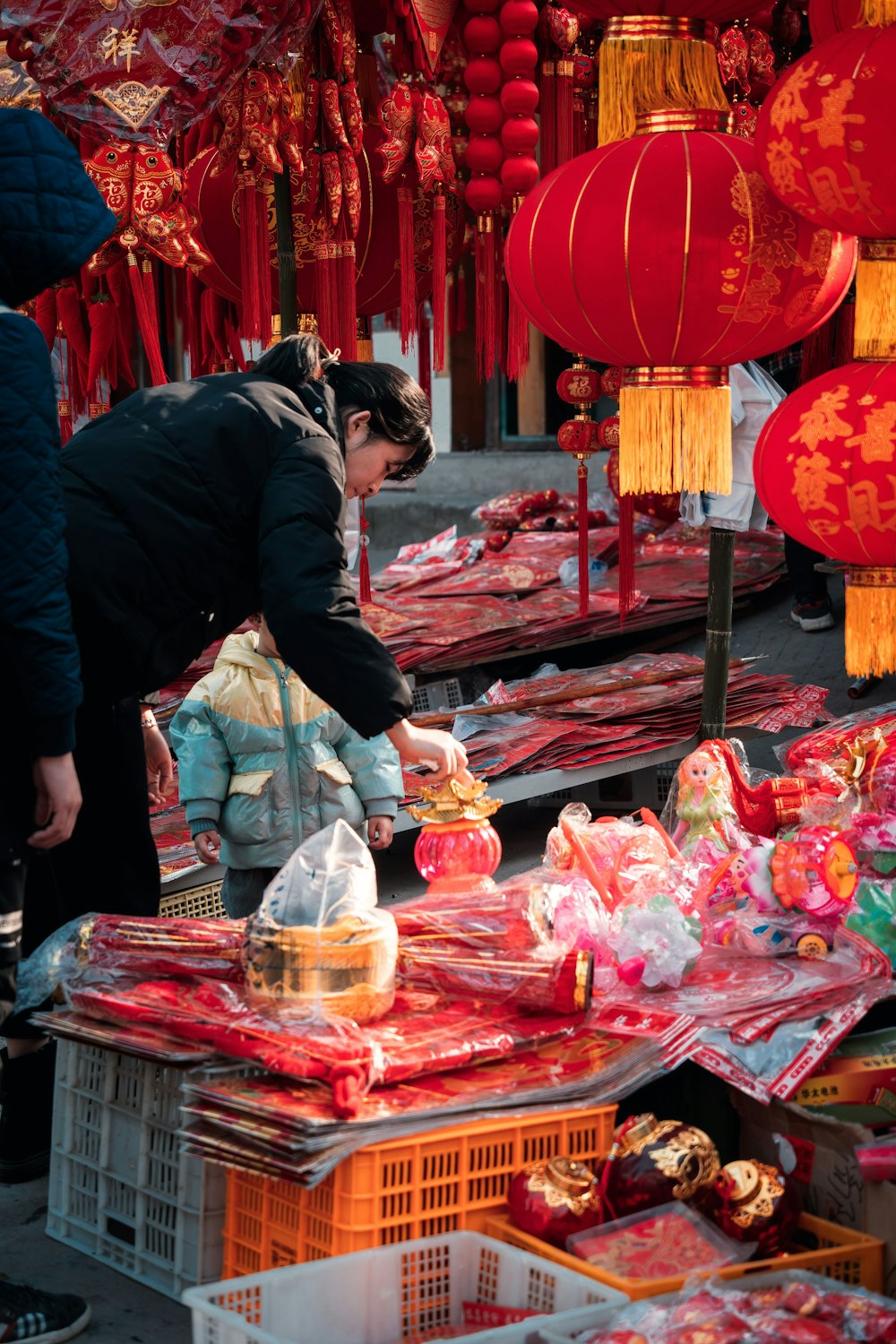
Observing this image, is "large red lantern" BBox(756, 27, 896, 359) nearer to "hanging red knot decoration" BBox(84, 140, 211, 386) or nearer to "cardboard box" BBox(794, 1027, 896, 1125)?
"cardboard box" BBox(794, 1027, 896, 1125)

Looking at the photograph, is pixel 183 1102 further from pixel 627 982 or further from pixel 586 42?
pixel 586 42

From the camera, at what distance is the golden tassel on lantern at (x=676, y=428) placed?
3.32m

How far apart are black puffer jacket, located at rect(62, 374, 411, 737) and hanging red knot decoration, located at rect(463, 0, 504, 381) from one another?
249 centimetres

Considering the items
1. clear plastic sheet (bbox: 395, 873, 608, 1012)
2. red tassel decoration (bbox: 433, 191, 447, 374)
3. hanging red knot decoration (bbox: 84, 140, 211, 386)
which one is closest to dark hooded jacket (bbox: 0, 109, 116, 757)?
clear plastic sheet (bbox: 395, 873, 608, 1012)

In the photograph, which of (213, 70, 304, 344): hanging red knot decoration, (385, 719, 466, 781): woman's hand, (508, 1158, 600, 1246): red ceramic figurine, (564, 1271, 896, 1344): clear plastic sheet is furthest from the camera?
(213, 70, 304, 344): hanging red knot decoration

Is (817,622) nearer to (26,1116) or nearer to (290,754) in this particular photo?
(290,754)

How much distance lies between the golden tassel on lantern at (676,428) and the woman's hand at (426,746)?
107 cm

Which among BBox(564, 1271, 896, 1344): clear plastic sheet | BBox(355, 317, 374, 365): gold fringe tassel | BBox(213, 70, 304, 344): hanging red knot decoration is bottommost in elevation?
BBox(564, 1271, 896, 1344): clear plastic sheet

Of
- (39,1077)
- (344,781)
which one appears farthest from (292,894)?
(344,781)

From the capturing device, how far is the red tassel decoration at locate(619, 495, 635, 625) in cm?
480

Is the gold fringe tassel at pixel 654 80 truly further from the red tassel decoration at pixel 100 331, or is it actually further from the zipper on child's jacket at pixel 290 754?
the red tassel decoration at pixel 100 331

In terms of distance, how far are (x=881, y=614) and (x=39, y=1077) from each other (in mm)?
1850

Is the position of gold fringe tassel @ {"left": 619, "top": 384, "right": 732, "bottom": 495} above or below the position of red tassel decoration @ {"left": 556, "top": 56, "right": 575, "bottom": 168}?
below

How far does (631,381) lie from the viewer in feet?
11.0
